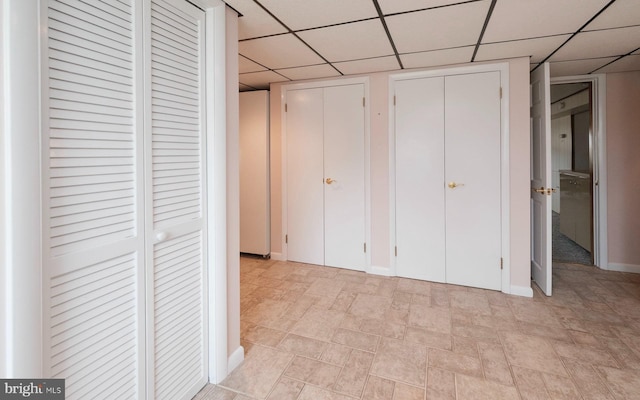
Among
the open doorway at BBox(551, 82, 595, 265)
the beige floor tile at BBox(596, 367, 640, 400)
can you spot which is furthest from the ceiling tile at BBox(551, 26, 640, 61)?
the beige floor tile at BBox(596, 367, 640, 400)

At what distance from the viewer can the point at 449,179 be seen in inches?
124

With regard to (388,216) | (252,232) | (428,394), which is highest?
(388,216)

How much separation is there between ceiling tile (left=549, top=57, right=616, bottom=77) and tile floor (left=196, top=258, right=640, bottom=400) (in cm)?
223

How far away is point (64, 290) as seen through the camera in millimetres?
1038

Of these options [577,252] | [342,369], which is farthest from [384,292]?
[577,252]

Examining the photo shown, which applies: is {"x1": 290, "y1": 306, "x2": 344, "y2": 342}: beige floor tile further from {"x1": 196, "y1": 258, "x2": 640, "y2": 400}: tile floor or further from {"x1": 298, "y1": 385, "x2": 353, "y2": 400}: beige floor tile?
{"x1": 298, "y1": 385, "x2": 353, "y2": 400}: beige floor tile

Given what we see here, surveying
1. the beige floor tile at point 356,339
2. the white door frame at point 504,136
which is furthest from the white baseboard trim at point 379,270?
the beige floor tile at point 356,339

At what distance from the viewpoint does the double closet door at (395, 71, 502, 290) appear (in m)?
2.99

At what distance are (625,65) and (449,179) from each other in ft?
7.02

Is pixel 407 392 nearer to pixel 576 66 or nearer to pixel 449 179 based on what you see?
pixel 449 179

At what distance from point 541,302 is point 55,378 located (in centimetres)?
339

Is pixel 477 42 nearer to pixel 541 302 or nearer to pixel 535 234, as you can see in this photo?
pixel 535 234

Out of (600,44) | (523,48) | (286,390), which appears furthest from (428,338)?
(600,44)

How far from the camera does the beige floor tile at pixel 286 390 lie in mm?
1648
